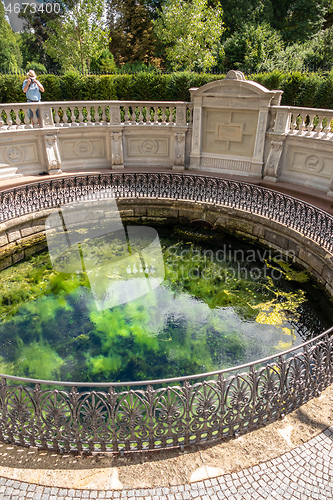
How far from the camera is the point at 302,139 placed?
37.7 feet

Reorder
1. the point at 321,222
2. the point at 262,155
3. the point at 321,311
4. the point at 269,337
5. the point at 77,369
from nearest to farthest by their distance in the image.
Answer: the point at 77,369
the point at 269,337
the point at 321,311
the point at 321,222
the point at 262,155

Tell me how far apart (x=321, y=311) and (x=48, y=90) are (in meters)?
15.7

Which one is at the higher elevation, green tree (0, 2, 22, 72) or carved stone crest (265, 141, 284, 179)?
green tree (0, 2, 22, 72)

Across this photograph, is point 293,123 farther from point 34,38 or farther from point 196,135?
point 34,38

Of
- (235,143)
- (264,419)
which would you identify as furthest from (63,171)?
(264,419)

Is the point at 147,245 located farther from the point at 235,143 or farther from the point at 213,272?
the point at 235,143

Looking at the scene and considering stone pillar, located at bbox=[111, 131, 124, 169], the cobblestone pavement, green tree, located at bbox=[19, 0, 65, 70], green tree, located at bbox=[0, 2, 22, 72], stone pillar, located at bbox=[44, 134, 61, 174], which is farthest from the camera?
green tree, located at bbox=[19, 0, 65, 70]

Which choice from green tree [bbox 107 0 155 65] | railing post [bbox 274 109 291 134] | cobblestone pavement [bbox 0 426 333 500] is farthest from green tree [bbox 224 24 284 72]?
cobblestone pavement [bbox 0 426 333 500]

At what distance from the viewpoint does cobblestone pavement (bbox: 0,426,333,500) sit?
366 cm

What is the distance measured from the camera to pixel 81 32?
2777 cm

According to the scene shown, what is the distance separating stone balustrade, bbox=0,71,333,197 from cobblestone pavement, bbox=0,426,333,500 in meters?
8.87

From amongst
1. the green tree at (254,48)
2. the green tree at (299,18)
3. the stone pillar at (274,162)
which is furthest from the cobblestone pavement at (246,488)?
the green tree at (299,18)

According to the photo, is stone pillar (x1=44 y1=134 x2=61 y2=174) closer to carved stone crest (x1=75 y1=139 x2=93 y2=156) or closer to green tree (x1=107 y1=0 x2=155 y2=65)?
carved stone crest (x1=75 y1=139 x2=93 y2=156)

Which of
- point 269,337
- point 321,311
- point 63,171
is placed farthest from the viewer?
point 63,171
